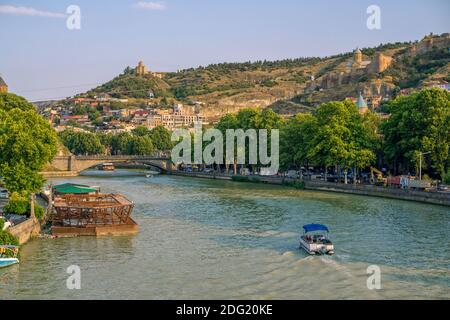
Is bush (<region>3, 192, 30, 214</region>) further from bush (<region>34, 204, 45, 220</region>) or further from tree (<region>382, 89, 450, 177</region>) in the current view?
tree (<region>382, 89, 450, 177</region>)

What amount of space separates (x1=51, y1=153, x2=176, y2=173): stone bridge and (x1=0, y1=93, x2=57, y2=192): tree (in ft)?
126

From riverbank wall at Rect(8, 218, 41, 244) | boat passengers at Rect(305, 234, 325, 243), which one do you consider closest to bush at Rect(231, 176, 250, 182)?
riverbank wall at Rect(8, 218, 41, 244)

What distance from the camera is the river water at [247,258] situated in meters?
20.8

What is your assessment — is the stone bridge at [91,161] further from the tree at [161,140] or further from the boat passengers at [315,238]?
the boat passengers at [315,238]

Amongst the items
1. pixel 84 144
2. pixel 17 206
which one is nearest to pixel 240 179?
pixel 17 206

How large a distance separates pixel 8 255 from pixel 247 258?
8.62 meters

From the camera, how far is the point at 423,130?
4984 cm

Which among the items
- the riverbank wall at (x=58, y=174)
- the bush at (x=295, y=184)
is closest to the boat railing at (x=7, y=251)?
the bush at (x=295, y=184)

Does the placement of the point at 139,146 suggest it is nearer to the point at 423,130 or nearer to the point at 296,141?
the point at 296,141

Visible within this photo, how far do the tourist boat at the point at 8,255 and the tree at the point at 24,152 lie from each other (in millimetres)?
10459

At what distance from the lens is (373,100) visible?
385 ft

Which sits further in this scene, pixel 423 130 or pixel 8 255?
pixel 423 130

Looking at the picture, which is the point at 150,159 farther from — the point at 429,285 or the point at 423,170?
the point at 429,285

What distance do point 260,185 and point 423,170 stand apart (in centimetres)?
1550
